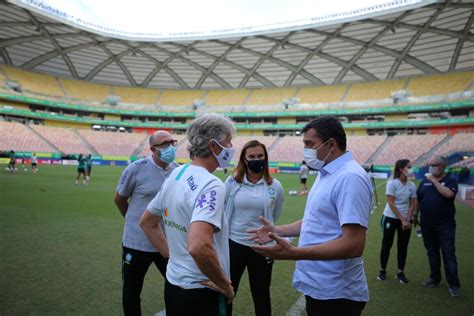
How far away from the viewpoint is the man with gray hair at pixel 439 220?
15.9 feet

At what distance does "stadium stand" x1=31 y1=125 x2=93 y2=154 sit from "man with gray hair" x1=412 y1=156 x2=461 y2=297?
48.4 meters

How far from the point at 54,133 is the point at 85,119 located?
7990 millimetres

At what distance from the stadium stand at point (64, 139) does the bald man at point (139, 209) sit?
1868 inches

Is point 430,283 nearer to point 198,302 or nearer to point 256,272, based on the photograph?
point 256,272

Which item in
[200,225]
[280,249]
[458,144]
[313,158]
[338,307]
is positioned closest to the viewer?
[200,225]

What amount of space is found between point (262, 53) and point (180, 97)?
70.8 feet

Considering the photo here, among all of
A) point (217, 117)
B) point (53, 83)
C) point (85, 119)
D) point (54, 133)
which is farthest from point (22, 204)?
point (53, 83)

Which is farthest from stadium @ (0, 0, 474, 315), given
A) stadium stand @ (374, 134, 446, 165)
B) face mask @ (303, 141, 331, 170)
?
face mask @ (303, 141, 331, 170)

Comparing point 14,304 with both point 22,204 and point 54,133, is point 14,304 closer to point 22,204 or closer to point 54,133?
point 22,204

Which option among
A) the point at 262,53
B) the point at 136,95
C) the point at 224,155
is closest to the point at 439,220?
the point at 224,155

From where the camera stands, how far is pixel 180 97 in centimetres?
6444

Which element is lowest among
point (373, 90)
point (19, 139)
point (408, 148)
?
point (19, 139)

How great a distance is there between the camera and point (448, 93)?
45.1 m

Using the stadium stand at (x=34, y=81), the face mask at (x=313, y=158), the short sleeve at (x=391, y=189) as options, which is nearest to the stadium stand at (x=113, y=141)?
the stadium stand at (x=34, y=81)
